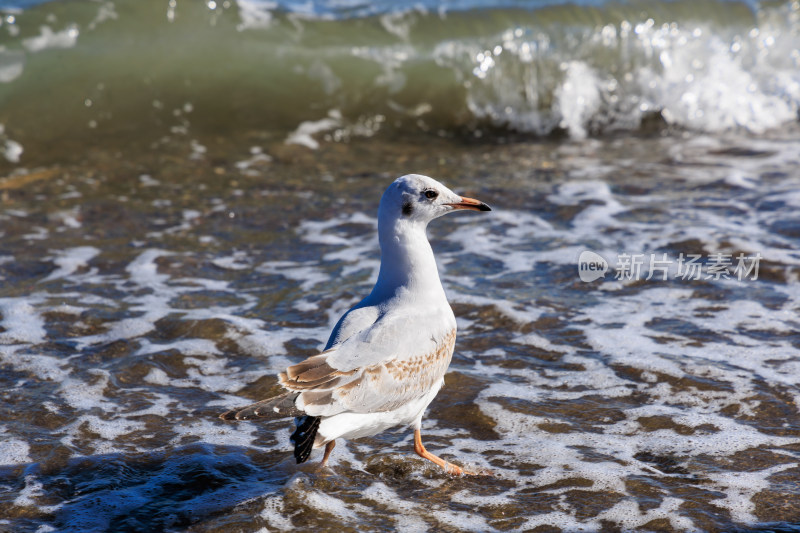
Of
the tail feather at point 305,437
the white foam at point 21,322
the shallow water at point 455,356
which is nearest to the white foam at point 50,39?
the shallow water at point 455,356

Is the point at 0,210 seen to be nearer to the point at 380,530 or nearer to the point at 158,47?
the point at 158,47

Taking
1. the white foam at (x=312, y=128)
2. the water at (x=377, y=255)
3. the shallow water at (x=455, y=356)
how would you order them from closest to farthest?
the shallow water at (x=455, y=356), the water at (x=377, y=255), the white foam at (x=312, y=128)

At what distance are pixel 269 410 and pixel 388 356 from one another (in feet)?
2.09

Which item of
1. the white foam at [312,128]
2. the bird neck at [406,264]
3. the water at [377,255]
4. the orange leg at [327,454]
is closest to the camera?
the water at [377,255]

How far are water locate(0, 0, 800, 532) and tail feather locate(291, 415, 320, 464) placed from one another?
36cm

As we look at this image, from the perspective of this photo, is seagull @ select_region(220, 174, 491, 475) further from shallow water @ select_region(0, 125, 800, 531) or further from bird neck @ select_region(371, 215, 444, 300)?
shallow water @ select_region(0, 125, 800, 531)

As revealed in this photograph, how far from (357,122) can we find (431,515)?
288 inches

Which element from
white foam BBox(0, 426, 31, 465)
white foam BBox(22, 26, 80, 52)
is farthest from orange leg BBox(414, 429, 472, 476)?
white foam BBox(22, 26, 80, 52)


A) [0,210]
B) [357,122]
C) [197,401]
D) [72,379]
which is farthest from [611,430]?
[357,122]

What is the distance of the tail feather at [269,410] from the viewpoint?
3.07m

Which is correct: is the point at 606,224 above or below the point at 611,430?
above

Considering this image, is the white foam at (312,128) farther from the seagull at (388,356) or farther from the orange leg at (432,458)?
the orange leg at (432,458)

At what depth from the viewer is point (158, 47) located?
424 inches

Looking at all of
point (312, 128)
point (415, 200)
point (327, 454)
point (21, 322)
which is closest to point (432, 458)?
point (327, 454)
